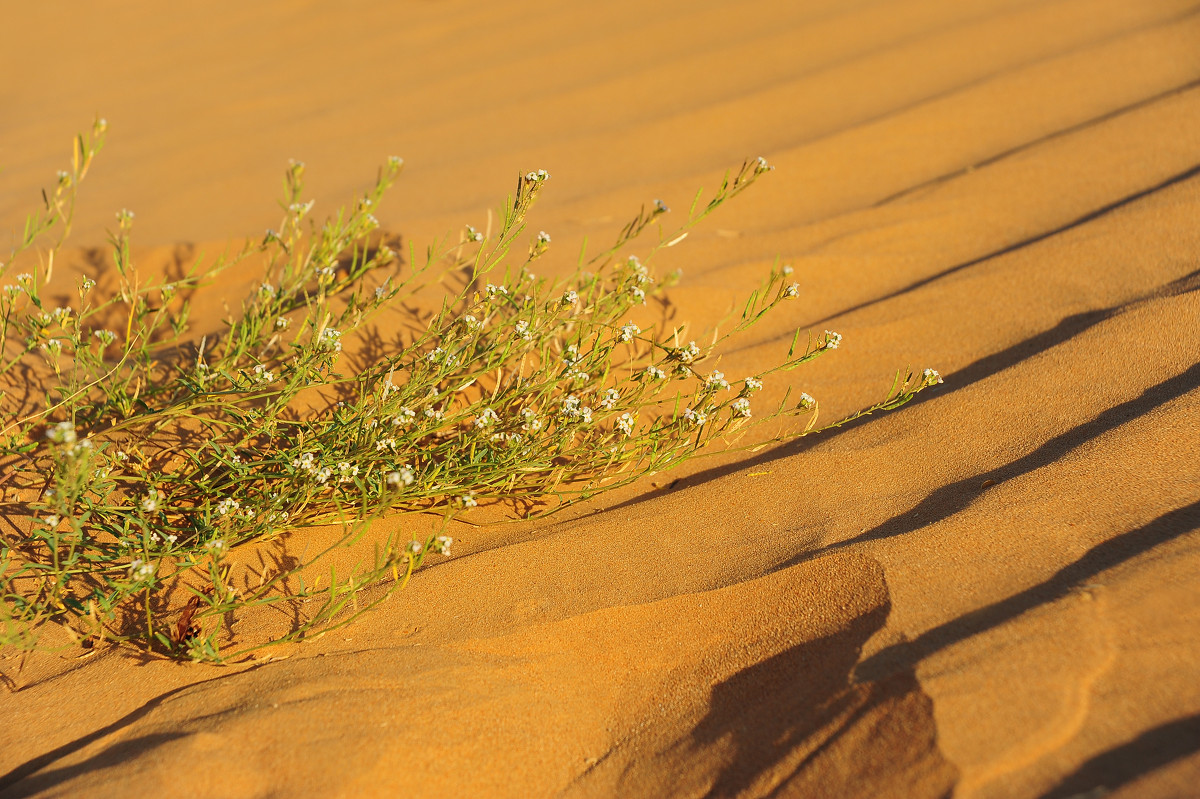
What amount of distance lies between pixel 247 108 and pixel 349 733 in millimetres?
3687

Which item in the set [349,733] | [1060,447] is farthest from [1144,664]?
[349,733]

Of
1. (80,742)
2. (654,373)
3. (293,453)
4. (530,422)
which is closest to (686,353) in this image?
(654,373)

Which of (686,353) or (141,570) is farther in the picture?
(686,353)

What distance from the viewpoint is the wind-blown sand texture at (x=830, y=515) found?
117cm

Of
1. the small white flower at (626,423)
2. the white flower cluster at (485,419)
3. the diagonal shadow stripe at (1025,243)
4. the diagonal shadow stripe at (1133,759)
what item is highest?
the white flower cluster at (485,419)

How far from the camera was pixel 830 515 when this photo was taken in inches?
64.8

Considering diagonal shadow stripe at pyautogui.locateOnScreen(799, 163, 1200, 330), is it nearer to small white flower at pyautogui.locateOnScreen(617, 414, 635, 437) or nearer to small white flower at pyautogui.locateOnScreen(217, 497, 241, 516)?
small white flower at pyautogui.locateOnScreen(617, 414, 635, 437)

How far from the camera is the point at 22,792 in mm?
1229

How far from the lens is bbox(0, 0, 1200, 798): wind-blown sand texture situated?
1175mm

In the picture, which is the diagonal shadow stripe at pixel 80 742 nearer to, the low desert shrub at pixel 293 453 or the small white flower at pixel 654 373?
the low desert shrub at pixel 293 453

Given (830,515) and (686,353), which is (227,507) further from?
(830,515)

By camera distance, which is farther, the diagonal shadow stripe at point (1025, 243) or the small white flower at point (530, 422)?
the diagonal shadow stripe at point (1025, 243)

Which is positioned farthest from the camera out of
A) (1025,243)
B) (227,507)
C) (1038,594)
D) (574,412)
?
(1025,243)

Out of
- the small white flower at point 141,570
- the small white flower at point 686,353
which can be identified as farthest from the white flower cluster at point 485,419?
the small white flower at point 141,570
